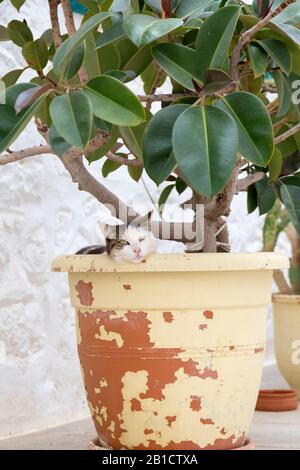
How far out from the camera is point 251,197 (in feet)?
6.72

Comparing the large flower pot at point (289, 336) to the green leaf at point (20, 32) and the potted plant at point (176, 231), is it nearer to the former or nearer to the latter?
the potted plant at point (176, 231)

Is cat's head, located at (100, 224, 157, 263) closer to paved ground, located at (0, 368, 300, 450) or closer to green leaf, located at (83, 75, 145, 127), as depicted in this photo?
green leaf, located at (83, 75, 145, 127)

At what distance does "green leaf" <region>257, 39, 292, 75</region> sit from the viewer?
60.0 inches

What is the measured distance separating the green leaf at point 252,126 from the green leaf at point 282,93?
0.16m

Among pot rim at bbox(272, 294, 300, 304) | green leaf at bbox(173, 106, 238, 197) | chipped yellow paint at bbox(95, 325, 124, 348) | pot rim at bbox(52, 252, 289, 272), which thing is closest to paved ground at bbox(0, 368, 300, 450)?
pot rim at bbox(272, 294, 300, 304)

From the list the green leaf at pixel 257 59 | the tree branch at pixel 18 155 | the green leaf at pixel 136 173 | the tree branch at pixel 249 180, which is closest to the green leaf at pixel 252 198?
the tree branch at pixel 249 180

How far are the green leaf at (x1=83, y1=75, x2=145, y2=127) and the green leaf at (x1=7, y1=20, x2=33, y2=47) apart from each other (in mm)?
353

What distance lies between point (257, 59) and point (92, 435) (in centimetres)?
125

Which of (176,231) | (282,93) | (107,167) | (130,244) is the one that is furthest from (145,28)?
(107,167)

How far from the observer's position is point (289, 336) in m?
2.90
